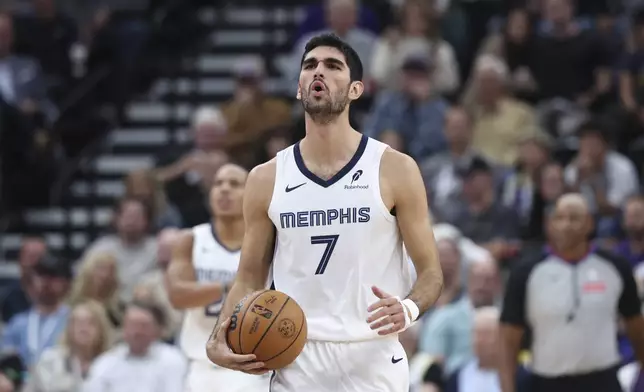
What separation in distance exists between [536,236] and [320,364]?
6523mm

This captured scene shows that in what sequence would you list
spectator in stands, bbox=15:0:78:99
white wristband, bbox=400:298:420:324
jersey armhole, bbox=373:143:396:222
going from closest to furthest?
1. white wristband, bbox=400:298:420:324
2. jersey armhole, bbox=373:143:396:222
3. spectator in stands, bbox=15:0:78:99

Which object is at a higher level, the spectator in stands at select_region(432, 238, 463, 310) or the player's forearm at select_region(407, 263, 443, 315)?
the player's forearm at select_region(407, 263, 443, 315)

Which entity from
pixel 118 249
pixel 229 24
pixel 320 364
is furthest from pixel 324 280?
pixel 229 24

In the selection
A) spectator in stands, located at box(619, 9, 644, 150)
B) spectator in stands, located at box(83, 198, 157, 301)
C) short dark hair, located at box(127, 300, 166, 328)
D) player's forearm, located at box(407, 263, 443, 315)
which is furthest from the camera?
spectator in stands, located at box(619, 9, 644, 150)

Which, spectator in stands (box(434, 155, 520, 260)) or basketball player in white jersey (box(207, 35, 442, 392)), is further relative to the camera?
spectator in stands (box(434, 155, 520, 260))

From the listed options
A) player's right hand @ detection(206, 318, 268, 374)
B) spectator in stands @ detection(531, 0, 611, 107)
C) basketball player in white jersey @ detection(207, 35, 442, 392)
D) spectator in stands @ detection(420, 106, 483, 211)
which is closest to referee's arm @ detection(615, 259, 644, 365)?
spectator in stands @ detection(420, 106, 483, 211)

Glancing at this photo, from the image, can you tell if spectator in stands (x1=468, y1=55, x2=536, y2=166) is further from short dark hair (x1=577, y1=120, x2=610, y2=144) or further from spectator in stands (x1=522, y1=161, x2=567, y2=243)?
spectator in stands (x1=522, y1=161, x2=567, y2=243)

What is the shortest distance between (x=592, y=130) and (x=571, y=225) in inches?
115

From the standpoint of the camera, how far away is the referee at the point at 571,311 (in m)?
9.85

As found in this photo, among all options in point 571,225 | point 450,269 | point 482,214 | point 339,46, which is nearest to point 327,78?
point 339,46

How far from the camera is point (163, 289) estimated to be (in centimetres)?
1230

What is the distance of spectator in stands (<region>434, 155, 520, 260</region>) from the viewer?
12.5 meters

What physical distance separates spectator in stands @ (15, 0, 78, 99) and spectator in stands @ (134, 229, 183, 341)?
472 cm

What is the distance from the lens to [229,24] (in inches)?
695
